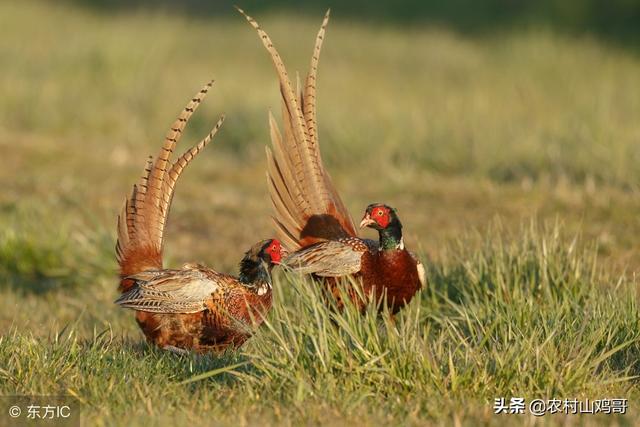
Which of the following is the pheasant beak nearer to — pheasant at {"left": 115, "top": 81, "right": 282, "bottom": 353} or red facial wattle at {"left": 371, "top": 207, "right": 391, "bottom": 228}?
red facial wattle at {"left": 371, "top": 207, "right": 391, "bottom": 228}

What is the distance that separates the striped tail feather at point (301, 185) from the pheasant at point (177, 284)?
0.62 metres

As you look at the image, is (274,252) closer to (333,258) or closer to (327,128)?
(333,258)

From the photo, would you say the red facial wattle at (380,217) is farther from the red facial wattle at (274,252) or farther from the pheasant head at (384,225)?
the red facial wattle at (274,252)

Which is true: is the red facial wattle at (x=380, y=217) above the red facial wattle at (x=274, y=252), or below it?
above

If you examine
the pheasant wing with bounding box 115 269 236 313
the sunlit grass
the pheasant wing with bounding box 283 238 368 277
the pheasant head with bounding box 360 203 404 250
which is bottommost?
the sunlit grass

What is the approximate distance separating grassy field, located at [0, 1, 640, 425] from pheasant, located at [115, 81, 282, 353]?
0.69 feet

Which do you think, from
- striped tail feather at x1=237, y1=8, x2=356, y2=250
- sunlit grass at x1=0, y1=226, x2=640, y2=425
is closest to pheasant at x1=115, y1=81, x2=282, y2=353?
sunlit grass at x1=0, y1=226, x2=640, y2=425

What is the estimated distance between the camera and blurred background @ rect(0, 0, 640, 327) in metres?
8.04

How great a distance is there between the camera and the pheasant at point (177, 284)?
535cm

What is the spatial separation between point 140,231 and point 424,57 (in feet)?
42.2

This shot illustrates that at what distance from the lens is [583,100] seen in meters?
13.7

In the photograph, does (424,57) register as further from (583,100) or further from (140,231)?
(140,231)

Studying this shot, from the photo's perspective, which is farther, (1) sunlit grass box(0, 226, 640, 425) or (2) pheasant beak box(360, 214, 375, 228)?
(2) pheasant beak box(360, 214, 375, 228)

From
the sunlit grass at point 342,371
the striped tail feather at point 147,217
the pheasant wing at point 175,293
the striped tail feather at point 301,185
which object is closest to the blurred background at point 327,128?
the striped tail feather at point 301,185
